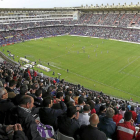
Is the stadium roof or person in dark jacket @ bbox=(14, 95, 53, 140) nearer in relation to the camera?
person in dark jacket @ bbox=(14, 95, 53, 140)

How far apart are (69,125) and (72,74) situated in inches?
1191

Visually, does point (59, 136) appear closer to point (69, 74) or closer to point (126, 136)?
point (126, 136)

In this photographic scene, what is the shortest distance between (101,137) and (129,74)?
105ft

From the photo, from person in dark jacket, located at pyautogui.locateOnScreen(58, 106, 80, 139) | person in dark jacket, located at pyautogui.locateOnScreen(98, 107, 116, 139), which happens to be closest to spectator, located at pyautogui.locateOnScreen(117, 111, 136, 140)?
person in dark jacket, located at pyautogui.locateOnScreen(98, 107, 116, 139)

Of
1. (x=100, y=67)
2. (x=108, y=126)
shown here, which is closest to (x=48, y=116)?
(x=108, y=126)

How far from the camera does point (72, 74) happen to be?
35.6 m

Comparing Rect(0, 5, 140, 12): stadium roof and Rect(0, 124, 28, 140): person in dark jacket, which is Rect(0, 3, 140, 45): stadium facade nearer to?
Rect(0, 5, 140, 12): stadium roof

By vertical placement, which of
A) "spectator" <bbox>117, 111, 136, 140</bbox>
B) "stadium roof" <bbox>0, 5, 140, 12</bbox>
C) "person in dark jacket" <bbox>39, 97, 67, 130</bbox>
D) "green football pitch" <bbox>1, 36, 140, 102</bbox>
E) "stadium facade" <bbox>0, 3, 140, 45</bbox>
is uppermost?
"stadium roof" <bbox>0, 5, 140, 12</bbox>

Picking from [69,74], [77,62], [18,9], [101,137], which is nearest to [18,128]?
A: [101,137]

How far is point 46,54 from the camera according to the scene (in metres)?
51.2

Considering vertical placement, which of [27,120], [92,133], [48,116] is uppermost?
[27,120]

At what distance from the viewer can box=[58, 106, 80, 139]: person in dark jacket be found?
525 cm

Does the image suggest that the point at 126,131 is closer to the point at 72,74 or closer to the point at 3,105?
the point at 3,105

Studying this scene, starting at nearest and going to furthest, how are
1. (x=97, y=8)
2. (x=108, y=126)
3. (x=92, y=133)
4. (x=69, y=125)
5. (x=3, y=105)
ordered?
(x=92, y=133) < (x=69, y=125) < (x=108, y=126) < (x=3, y=105) < (x=97, y=8)
